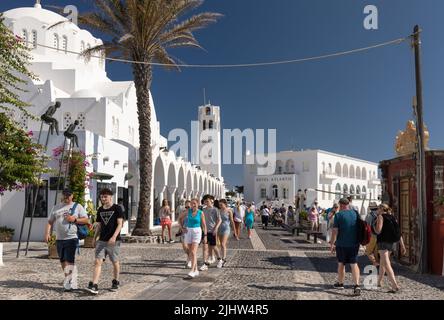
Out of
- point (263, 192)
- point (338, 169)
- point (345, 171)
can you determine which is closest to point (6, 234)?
point (263, 192)

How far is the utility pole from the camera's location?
9977 mm

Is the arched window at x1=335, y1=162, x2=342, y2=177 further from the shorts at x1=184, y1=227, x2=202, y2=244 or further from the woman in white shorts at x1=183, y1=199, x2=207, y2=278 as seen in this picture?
the shorts at x1=184, y1=227, x2=202, y2=244

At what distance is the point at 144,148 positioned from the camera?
17406 mm

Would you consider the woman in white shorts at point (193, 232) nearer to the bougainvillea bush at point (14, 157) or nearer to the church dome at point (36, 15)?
the bougainvillea bush at point (14, 157)

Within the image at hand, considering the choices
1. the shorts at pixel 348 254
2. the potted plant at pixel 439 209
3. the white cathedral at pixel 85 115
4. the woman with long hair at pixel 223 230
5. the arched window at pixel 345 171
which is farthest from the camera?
the arched window at pixel 345 171

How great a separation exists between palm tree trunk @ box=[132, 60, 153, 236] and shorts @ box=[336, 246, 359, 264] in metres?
10.4

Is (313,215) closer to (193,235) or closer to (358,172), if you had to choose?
(193,235)

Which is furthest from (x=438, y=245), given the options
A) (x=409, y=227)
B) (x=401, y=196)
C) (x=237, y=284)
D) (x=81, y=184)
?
(x=81, y=184)

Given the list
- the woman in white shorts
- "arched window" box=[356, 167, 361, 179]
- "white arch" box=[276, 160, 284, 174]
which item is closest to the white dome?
the woman in white shorts

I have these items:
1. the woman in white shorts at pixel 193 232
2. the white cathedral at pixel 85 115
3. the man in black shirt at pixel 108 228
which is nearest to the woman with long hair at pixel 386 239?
the woman in white shorts at pixel 193 232

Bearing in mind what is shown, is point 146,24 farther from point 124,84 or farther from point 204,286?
point 124,84

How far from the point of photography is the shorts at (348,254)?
756 centimetres
